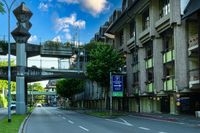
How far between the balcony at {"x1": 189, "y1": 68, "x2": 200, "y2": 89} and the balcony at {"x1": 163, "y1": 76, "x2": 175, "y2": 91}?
2624 millimetres

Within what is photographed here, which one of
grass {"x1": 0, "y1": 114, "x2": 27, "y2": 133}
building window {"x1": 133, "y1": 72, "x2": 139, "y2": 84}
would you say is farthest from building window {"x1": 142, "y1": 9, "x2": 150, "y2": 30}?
grass {"x1": 0, "y1": 114, "x2": 27, "y2": 133}

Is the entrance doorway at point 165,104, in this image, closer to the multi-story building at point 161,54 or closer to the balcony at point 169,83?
the multi-story building at point 161,54

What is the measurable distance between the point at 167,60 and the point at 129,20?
14.8 m

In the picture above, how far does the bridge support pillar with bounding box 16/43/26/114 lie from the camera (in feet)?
166

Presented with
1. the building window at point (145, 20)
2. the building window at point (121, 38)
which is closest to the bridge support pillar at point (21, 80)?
the building window at point (145, 20)

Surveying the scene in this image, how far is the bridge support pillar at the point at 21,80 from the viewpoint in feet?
166

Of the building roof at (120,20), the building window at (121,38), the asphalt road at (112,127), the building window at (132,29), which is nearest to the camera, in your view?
the asphalt road at (112,127)

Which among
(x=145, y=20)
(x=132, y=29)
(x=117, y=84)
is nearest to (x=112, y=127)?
(x=117, y=84)

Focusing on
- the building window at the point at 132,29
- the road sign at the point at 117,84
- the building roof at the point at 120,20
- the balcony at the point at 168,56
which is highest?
the building roof at the point at 120,20

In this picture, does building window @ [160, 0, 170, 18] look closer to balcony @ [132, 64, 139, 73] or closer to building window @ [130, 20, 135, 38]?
balcony @ [132, 64, 139, 73]

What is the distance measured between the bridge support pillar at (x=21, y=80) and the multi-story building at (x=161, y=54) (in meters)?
14.4

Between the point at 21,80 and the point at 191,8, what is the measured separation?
24.0m

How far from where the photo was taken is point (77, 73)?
6075 centimetres

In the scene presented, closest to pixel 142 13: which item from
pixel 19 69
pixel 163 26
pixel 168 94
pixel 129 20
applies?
pixel 129 20
